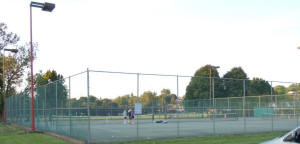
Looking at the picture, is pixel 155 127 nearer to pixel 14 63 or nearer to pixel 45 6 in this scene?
pixel 45 6

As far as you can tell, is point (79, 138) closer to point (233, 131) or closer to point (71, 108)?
point (71, 108)

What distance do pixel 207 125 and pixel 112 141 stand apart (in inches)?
356

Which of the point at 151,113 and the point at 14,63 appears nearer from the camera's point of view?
the point at 151,113

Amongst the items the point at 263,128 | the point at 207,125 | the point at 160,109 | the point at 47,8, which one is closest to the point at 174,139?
the point at 160,109

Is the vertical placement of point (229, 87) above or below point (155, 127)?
above

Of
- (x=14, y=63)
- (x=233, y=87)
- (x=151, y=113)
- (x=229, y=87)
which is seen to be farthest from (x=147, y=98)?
(x=14, y=63)

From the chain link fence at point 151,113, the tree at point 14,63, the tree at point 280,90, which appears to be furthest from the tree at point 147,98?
the tree at point 14,63

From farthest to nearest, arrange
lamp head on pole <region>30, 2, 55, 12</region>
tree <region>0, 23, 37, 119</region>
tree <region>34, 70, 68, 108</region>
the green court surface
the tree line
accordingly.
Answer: tree <region>0, 23, 37, 119</region> < the tree line < lamp head on pole <region>30, 2, 55, 12</region> < tree <region>34, 70, 68, 108</region> < the green court surface

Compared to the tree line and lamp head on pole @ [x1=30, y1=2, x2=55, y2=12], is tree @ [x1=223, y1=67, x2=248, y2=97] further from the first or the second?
lamp head on pole @ [x1=30, y1=2, x2=55, y2=12]

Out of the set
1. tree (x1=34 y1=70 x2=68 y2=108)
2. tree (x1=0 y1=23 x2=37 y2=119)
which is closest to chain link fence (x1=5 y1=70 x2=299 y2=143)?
tree (x1=34 y1=70 x2=68 y2=108)

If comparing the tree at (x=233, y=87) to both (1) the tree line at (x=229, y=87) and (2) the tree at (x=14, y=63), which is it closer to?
(1) the tree line at (x=229, y=87)

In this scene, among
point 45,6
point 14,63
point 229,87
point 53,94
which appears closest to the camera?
point 45,6

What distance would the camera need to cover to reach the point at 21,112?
31.3 meters

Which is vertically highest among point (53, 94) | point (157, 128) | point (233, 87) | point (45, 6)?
point (45, 6)
